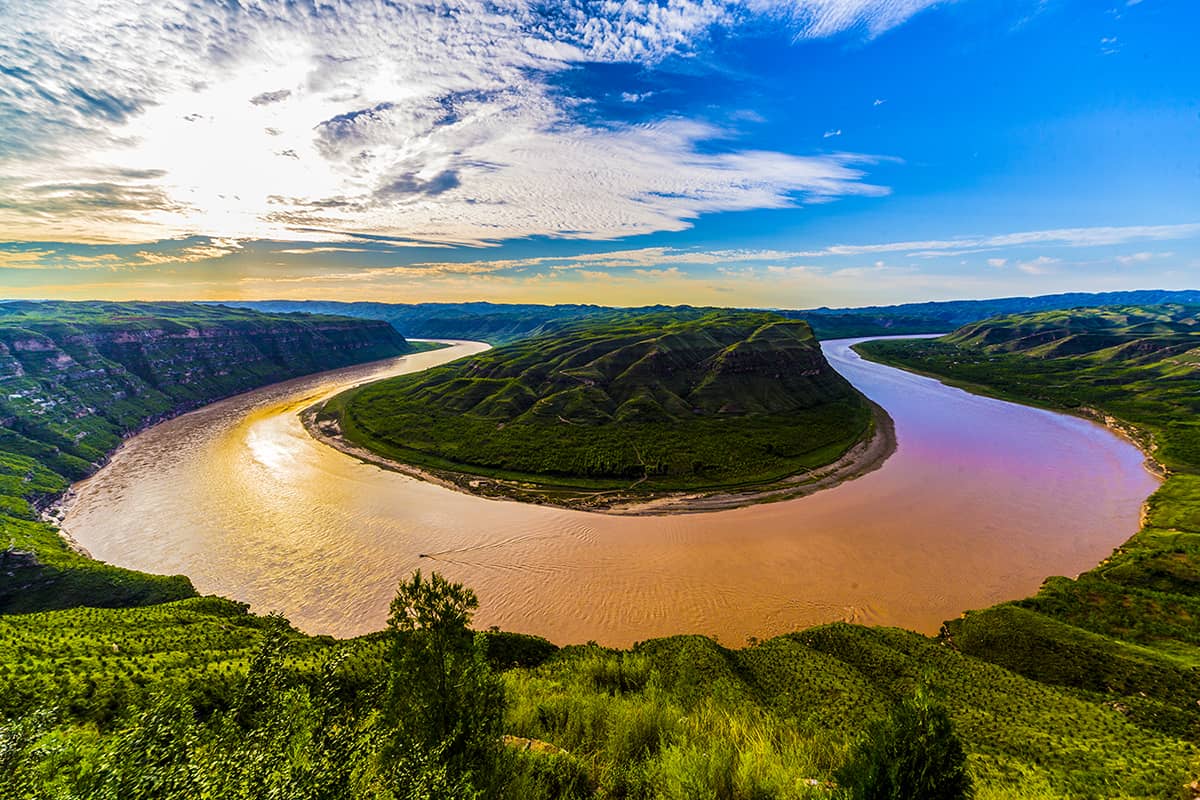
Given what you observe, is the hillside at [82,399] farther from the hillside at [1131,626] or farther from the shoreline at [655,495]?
the hillside at [1131,626]

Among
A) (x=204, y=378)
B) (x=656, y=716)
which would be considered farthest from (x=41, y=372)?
(x=656, y=716)

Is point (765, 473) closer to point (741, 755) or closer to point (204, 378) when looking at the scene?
point (741, 755)

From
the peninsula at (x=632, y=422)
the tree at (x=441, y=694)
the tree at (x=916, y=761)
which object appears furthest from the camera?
the peninsula at (x=632, y=422)

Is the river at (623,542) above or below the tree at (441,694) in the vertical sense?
below

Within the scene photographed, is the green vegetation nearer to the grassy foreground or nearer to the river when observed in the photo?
the grassy foreground

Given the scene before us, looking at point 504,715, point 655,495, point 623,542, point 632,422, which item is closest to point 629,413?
point 632,422

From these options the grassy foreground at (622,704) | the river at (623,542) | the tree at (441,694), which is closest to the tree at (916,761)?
the grassy foreground at (622,704)

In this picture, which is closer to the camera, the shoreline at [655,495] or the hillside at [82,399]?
the hillside at [82,399]
